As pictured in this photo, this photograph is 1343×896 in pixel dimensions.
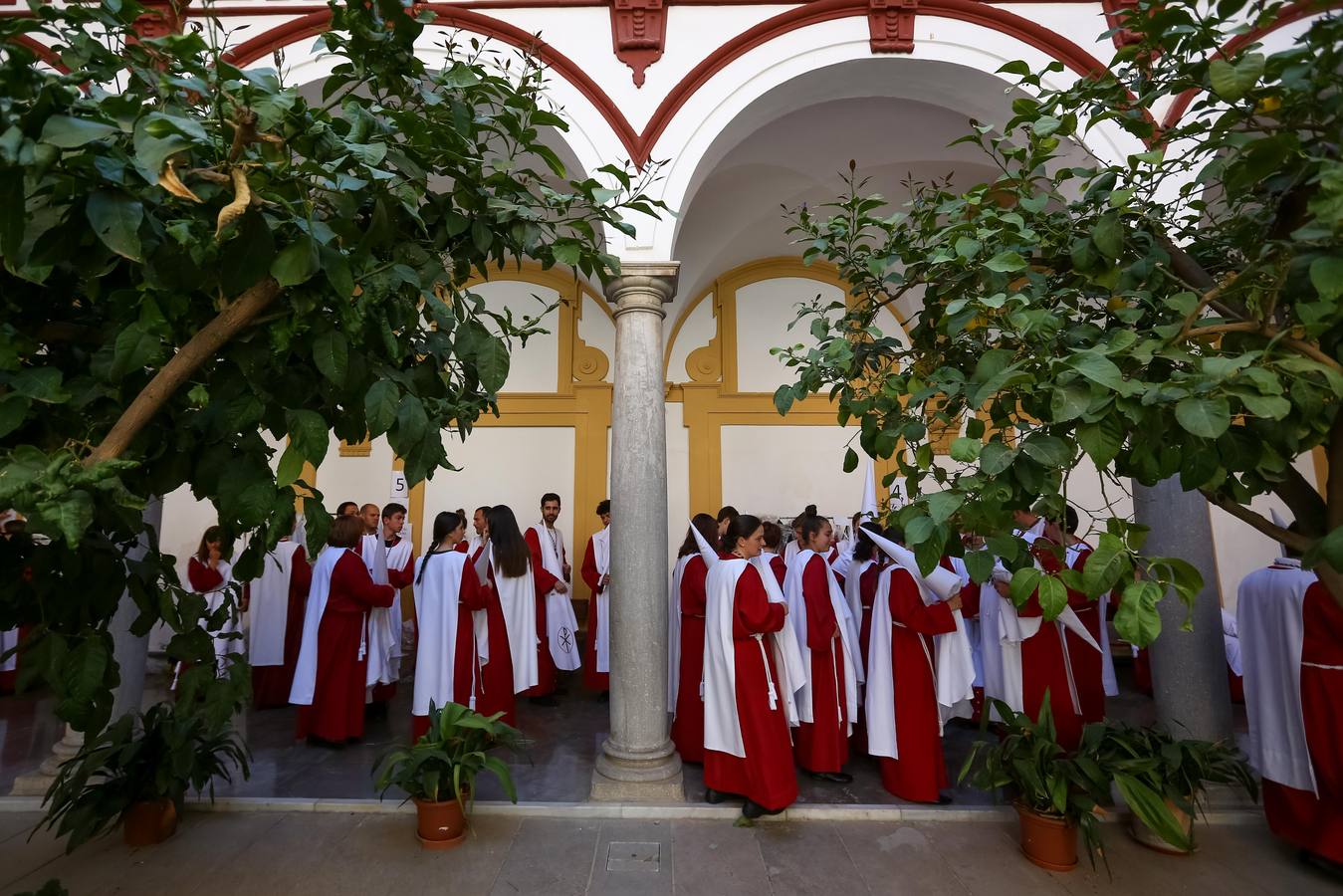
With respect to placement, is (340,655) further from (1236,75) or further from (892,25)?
(892,25)

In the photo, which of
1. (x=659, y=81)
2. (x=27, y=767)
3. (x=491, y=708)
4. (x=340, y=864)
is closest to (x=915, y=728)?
(x=491, y=708)

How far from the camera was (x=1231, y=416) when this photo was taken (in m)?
1.20

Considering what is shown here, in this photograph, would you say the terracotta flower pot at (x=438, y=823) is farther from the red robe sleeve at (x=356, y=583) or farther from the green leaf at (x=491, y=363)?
the green leaf at (x=491, y=363)

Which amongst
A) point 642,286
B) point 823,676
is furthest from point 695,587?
point 642,286

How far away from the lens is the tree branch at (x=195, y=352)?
1292 mm

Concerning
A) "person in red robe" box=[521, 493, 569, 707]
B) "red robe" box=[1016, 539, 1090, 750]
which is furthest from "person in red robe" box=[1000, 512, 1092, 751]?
"person in red robe" box=[521, 493, 569, 707]

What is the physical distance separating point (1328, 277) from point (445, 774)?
388 cm

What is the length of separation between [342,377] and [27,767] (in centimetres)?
561

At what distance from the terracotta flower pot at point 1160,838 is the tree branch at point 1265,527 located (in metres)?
2.34

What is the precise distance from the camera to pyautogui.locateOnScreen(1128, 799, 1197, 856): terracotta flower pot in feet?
11.1

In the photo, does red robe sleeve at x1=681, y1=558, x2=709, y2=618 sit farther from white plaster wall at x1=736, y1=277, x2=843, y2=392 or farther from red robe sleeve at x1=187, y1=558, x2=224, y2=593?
red robe sleeve at x1=187, y1=558, x2=224, y2=593

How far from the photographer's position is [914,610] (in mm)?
4289

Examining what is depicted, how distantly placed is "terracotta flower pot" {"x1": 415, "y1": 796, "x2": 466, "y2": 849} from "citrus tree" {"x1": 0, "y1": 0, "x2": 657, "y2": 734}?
2213 millimetres

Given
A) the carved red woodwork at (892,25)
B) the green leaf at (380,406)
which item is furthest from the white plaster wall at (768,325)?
the green leaf at (380,406)
